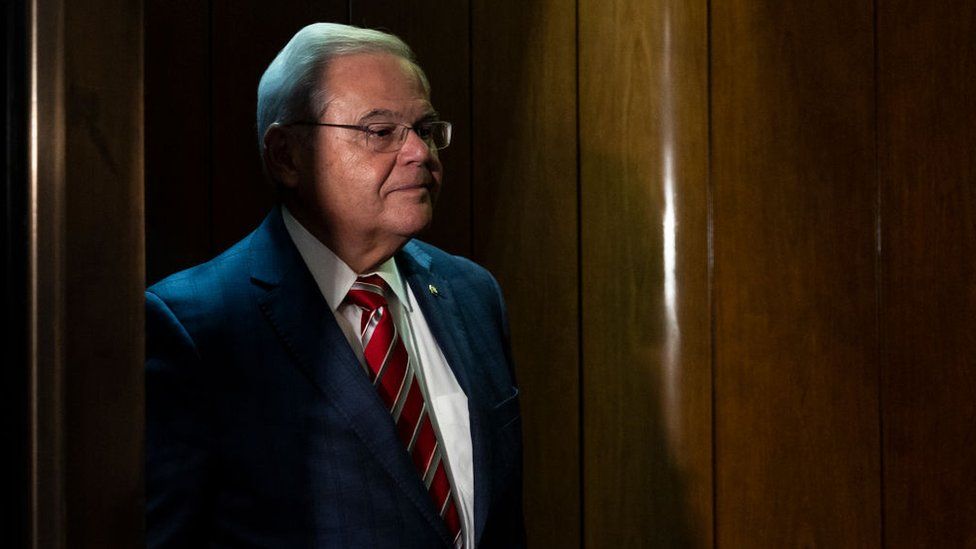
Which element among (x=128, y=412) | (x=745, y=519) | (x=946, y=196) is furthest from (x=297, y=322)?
(x=946, y=196)

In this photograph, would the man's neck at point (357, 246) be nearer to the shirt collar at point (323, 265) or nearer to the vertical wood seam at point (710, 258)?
the shirt collar at point (323, 265)

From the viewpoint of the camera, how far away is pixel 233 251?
52.6 inches

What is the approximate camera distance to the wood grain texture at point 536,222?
1.97m

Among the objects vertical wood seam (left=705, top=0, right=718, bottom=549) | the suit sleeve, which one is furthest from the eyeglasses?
vertical wood seam (left=705, top=0, right=718, bottom=549)

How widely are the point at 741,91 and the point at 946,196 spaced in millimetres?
499

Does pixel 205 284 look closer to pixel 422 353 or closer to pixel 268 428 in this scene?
pixel 268 428

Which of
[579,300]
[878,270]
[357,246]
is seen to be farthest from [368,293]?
[878,270]

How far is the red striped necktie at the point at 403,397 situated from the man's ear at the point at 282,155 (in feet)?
0.64

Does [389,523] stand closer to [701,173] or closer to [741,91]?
[701,173]

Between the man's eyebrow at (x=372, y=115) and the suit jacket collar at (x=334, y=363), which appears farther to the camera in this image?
the man's eyebrow at (x=372, y=115)

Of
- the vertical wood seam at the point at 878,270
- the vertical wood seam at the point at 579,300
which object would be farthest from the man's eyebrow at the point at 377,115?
the vertical wood seam at the point at 878,270

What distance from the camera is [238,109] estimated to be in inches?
70.9

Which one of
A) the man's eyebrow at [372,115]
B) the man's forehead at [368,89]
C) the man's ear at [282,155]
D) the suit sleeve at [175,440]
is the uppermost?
the man's forehead at [368,89]

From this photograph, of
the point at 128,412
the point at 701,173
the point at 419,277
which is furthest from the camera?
the point at 701,173
